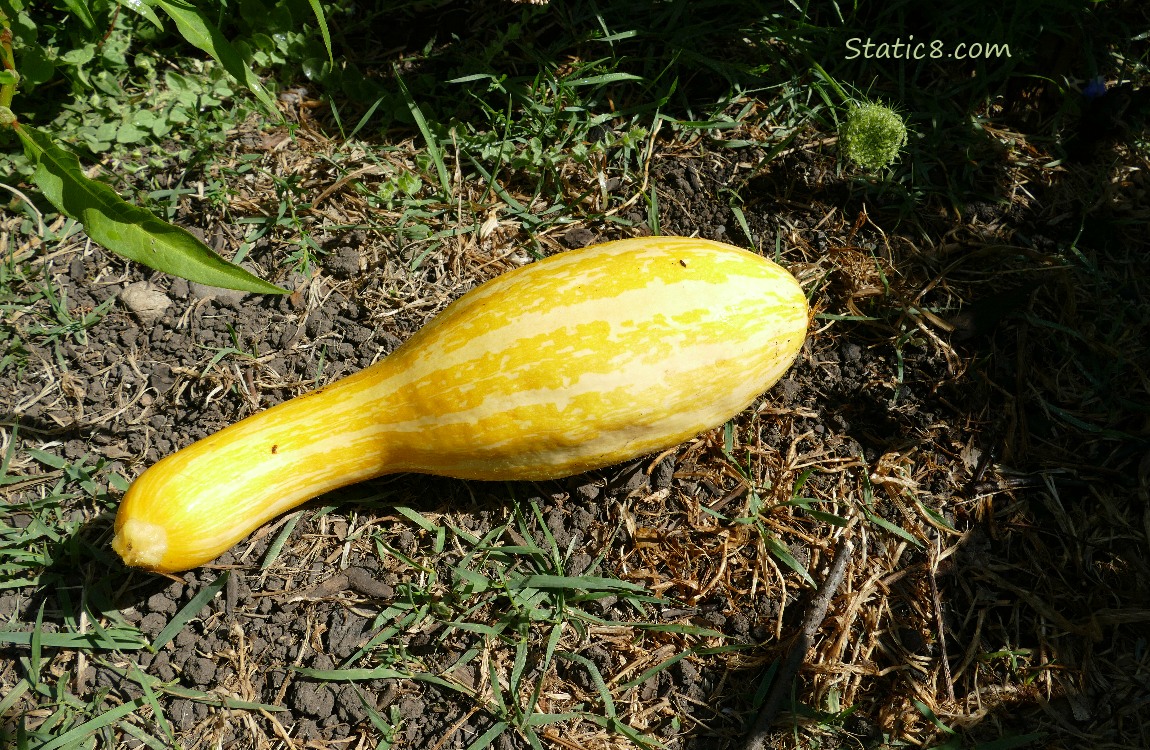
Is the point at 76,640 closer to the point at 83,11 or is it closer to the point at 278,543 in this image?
the point at 278,543

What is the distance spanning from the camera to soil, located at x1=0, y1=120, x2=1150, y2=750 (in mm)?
2523

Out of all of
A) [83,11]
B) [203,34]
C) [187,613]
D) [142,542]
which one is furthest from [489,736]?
[83,11]

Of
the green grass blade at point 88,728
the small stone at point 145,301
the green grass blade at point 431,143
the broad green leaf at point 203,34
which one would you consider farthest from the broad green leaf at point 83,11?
the green grass blade at point 88,728

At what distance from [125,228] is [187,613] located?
1.24 meters

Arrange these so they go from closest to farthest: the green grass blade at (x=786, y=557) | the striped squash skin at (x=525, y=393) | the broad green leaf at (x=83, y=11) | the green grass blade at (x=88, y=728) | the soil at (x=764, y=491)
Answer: the striped squash skin at (x=525, y=393) → the green grass blade at (x=88, y=728) → the soil at (x=764, y=491) → the green grass blade at (x=786, y=557) → the broad green leaf at (x=83, y=11)

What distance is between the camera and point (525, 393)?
7.13 ft

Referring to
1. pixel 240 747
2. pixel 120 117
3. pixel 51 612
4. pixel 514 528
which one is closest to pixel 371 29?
pixel 120 117

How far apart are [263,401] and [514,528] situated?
1.03 m

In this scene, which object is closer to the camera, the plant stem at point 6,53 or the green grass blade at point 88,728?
the green grass blade at point 88,728

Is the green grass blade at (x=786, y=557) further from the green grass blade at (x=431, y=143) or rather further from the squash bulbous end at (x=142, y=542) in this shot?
the squash bulbous end at (x=142, y=542)

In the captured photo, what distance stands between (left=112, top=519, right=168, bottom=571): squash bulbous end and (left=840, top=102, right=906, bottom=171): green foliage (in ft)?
8.93

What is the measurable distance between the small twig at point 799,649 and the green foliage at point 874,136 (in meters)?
1.44

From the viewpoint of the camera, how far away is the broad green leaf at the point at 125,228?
7.30 ft

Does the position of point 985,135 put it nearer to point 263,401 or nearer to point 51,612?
point 263,401
